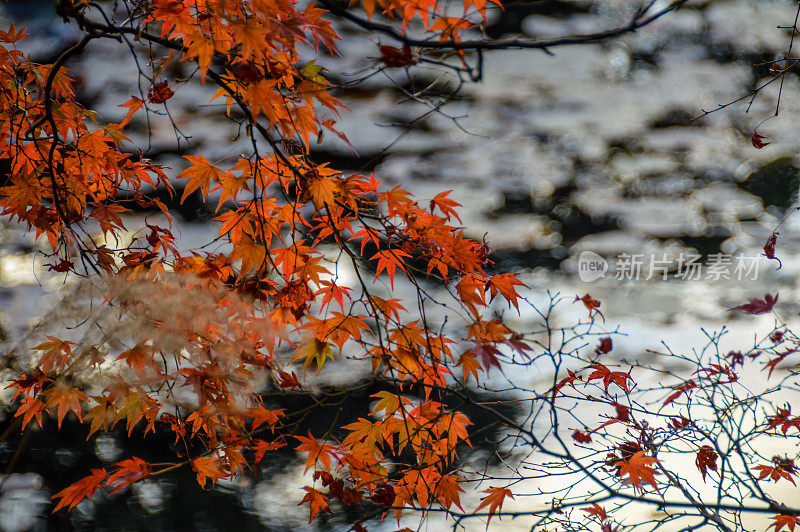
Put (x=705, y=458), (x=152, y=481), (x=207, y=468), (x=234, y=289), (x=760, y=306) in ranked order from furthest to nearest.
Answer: (x=152, y=481) < (x=705, y=458) < (x=207, y=468) < (x=760, y=306) < (x=234, y=289)

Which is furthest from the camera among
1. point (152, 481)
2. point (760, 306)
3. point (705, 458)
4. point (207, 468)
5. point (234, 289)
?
point (152, 481)

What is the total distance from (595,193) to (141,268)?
2.89 m

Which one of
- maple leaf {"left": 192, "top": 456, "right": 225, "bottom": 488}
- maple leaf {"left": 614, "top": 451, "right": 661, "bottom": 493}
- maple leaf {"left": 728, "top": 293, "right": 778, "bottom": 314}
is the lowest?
maple leaf {"left": 192, "top": 456, "right": 225, "bottom": 488}

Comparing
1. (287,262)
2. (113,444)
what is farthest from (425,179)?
(113,444)

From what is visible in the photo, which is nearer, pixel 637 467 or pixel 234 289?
pixel 234 289

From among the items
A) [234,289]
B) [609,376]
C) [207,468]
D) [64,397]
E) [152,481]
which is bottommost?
[152,481]

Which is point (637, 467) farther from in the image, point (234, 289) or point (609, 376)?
point (234, 289)

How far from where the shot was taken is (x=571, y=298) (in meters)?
3.24

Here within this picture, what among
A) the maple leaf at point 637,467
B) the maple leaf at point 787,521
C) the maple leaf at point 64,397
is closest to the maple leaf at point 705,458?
the maple leaf at point 787,521

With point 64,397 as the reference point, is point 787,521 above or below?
below

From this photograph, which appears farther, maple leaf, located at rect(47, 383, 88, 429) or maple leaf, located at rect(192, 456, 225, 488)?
maple leaf, located at rect(192, 456, 225, 488)

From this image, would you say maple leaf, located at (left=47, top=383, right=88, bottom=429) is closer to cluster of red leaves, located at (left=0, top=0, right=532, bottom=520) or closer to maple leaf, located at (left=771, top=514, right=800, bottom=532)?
cluster of red leaves, located at (left=0, top=0, right=532, bottom=520)

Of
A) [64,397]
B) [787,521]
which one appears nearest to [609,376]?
[787,521]

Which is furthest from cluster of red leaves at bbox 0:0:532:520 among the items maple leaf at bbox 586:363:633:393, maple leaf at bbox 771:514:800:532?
maple leaf at bbox 771:514:800:532
